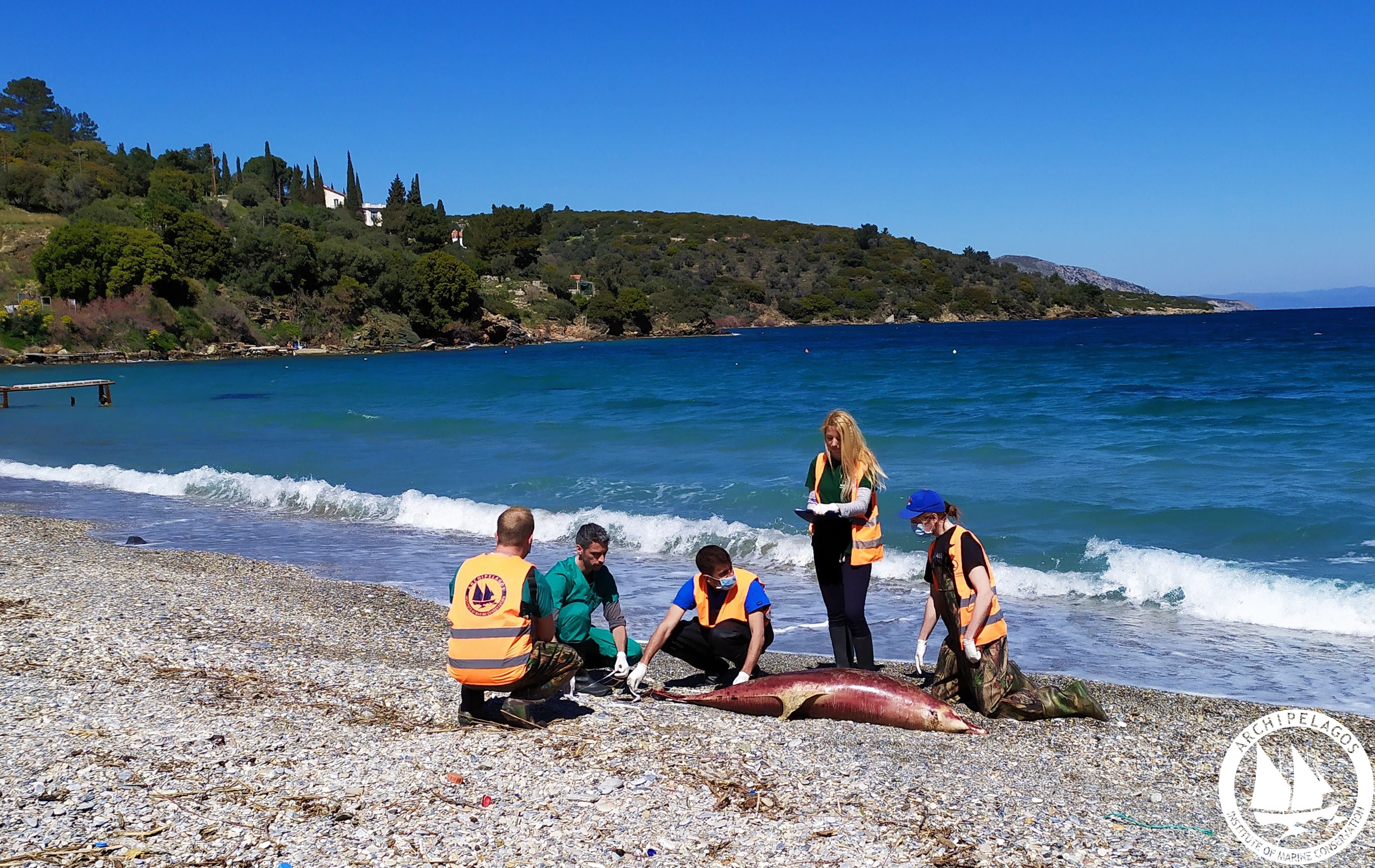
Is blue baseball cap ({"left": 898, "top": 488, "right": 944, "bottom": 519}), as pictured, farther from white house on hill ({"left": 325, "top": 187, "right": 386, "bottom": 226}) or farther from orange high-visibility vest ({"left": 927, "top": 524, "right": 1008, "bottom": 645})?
white house on hill ({"left": 325, "top": 187, "right": 386, "bottom": 226})

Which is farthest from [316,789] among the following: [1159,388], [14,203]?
[14,203]

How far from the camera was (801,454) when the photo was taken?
20344 mm

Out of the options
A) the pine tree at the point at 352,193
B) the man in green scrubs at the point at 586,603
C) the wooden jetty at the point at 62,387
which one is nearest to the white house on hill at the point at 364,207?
the pine tree at the point at 352,193

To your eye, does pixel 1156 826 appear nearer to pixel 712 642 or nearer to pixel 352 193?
pixel 712 642

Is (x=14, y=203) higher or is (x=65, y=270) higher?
(x=14, y=203)

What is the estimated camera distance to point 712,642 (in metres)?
6.43

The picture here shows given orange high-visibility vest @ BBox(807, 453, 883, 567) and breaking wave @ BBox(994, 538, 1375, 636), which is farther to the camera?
breaking wave @ BBox(994, 538, 1375, 636)

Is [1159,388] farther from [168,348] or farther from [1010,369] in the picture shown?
[168,348]

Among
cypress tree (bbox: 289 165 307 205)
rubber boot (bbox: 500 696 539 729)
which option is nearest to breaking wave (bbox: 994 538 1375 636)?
rubber boot (bbox: 500 696 539 729)

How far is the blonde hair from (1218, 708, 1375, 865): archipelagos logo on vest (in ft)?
8.27

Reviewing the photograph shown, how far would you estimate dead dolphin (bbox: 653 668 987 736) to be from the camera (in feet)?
19.1

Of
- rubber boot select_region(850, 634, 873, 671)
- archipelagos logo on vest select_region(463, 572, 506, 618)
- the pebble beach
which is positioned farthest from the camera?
rubber boot select_region(850, 634, 873, 671)

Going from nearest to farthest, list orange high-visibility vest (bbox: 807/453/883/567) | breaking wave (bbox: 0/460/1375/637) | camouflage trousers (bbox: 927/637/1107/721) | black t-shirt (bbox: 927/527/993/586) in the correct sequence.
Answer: black t-shirt (bbox: 927/527/993/586), camouflage trousers (bbox: 927/637/1107/721), orange high-visibility vest (bbox: 807/453/883/567), breaking wave (bbox: 0/460/1375/637)

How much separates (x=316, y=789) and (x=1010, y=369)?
45.7 m
